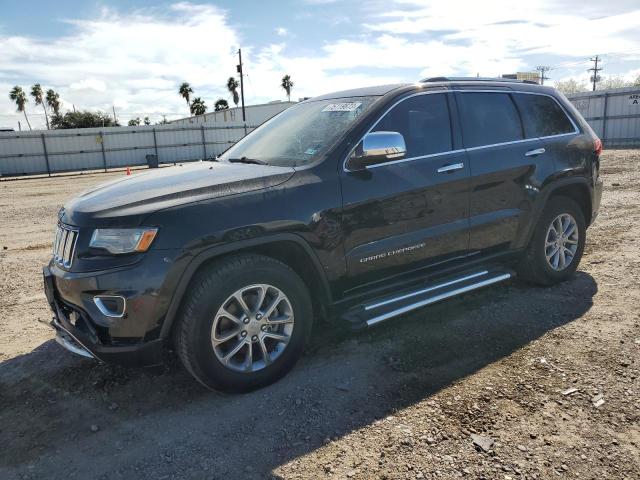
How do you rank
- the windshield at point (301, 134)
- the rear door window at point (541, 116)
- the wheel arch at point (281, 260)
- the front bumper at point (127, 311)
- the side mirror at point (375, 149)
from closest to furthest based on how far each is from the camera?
the front bumper at point (127, 311), the wheel arch at point (281, 260), the side mirror at point (375, 149), the windshield at point (301, 134), the rear door window at point (541, 116)

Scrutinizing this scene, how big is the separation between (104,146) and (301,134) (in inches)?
1233

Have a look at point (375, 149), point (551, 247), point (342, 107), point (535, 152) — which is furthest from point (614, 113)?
point (375, 149)

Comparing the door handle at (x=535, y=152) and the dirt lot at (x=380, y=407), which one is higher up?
the door handle at (x=535, y=152)

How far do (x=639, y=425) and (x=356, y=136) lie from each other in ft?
8.06

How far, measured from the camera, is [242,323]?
316 cm

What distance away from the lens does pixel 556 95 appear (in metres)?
5.07

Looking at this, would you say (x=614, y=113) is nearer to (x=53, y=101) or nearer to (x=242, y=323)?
(x=242, y=323)

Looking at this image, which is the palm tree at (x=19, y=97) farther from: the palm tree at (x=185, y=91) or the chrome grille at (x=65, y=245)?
the chrome grille at (x=65, y=245)

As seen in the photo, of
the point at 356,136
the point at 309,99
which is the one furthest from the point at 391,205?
the point at 309,99

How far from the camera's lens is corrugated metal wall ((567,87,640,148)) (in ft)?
79.9

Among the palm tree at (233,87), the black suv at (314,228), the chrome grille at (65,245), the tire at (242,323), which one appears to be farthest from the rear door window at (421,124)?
the palm tree at (233,87)

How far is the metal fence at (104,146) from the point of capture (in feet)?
95.6

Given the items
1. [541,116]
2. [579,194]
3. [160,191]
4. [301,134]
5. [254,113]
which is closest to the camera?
[160,191]

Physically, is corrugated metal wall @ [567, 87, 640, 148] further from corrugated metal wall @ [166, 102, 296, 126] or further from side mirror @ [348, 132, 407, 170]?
side mirror @ [348, 132, 407, 170]
